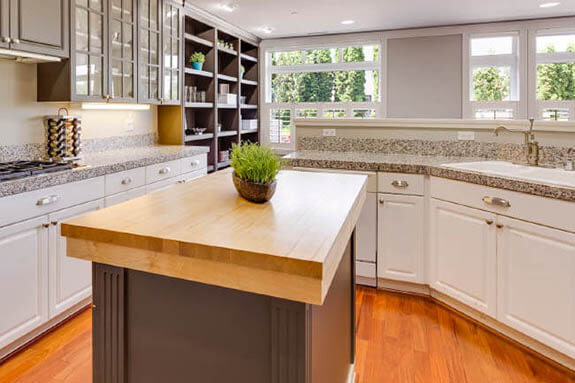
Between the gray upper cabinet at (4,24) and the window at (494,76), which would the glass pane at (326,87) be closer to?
the window at (494,76)

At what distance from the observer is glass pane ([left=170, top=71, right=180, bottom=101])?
4.06 meters

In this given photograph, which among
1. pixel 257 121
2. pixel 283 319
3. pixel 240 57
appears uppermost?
pixel 240 57

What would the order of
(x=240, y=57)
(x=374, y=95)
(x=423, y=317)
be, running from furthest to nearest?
(x=374, y=95) → (x=240, y=57) → (x=423, y=317)

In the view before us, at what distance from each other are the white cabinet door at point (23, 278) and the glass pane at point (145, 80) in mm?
1726

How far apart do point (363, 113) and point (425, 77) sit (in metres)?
0.99

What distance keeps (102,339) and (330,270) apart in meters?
0.67

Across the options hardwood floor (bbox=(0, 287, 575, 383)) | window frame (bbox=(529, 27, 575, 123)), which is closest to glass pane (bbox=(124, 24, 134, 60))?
hardwood floor (bbox=(0, 287, 575, 383))

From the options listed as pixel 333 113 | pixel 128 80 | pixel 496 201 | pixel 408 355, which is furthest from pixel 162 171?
pixel 333 113

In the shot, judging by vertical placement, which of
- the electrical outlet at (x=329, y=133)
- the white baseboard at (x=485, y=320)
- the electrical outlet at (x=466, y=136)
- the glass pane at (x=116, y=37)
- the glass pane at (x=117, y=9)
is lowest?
the white baseboard at (x=485, y=320)

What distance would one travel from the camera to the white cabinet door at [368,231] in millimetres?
2854

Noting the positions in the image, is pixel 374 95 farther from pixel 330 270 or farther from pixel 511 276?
pixel 330 270

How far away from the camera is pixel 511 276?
7.06 feet

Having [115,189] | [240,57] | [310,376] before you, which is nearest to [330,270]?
[310,376]

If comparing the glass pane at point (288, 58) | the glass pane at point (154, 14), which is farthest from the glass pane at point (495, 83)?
the glass pane at point (154, 14)
